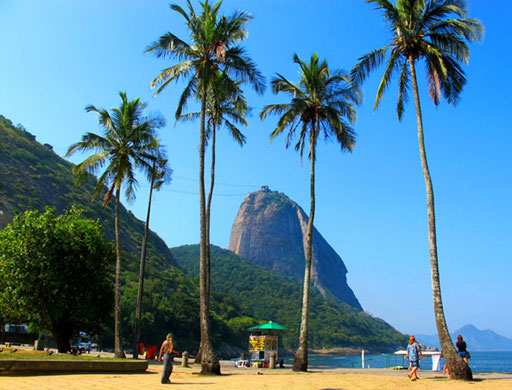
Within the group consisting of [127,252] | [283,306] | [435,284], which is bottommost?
[283,306]

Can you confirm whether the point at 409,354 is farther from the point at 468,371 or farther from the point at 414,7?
the point at 414,7

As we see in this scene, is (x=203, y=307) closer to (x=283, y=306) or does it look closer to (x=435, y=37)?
(x=435, y=37)

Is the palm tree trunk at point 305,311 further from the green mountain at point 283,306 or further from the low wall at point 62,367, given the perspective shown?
the green mountain at point 283,306

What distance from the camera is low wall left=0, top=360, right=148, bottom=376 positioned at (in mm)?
11945

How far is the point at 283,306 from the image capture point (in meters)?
149

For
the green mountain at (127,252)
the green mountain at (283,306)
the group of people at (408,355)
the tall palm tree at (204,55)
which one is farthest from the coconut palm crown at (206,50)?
the green mountain at (283,306)

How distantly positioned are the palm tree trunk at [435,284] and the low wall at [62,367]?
1042 centimetres

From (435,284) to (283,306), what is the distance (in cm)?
13810

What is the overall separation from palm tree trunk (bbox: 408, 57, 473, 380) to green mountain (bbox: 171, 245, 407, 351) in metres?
107

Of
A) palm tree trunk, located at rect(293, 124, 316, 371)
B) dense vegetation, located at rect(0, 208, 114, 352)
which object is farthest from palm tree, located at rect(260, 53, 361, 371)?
dense vegetation, located at rect(0, 208, 114, 352)

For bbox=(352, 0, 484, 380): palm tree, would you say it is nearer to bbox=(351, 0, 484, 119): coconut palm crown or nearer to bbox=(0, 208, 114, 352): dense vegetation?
bbox=(351, 0, 484, 119): coconut palm crown

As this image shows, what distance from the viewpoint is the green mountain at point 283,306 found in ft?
452

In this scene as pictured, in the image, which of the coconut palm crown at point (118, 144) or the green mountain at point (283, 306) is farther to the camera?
the green mountain at point (283, 306)

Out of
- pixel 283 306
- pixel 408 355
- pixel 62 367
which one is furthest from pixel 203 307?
pixel 283 306
